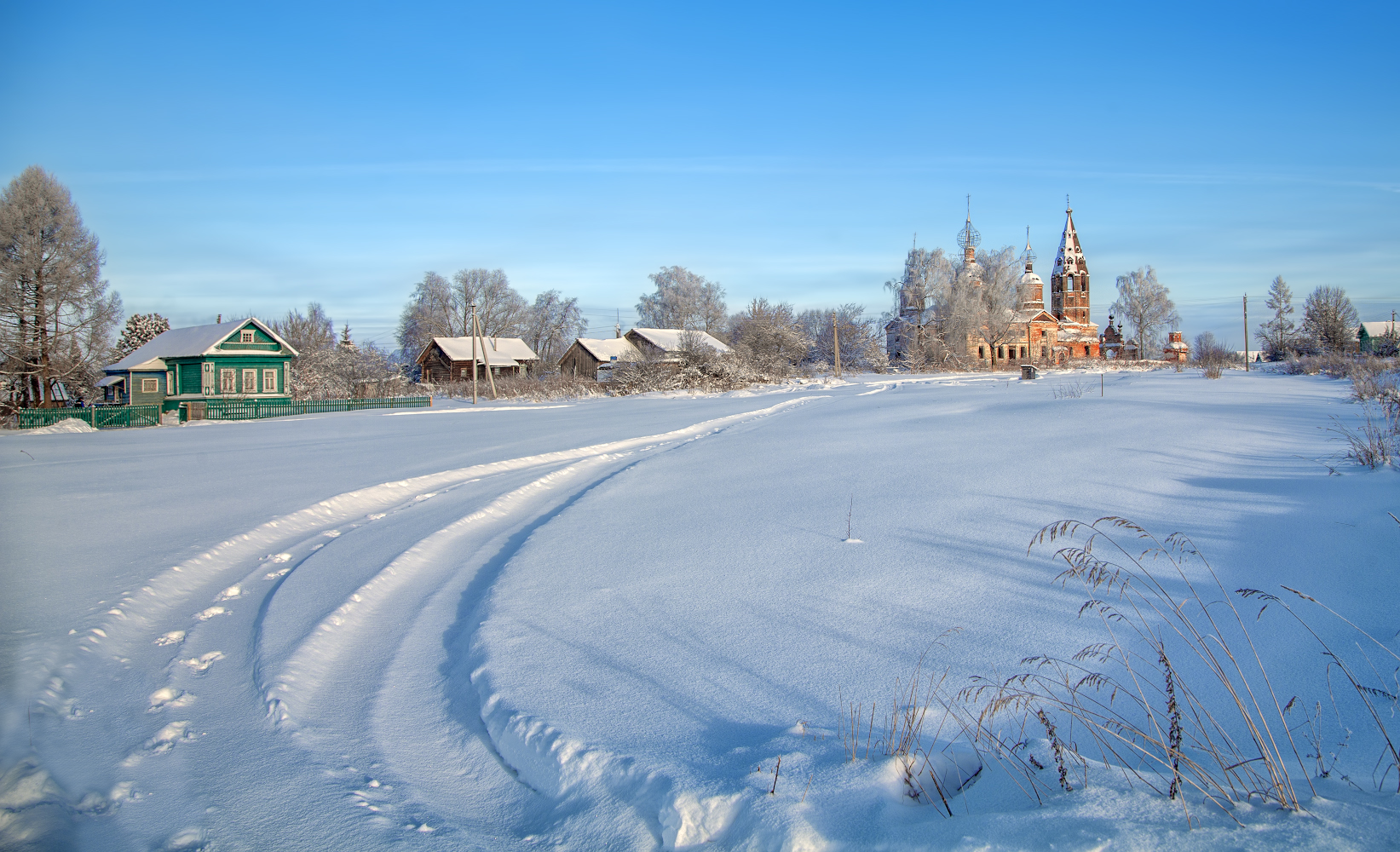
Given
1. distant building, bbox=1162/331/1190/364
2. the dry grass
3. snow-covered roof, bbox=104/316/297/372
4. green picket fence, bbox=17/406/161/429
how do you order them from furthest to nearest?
distant building, bbox=1162/331/1190/364
snow-covered roof, bbox=104/316/297/372
green picket fence, bbox=17/406/161/429
the dry grass

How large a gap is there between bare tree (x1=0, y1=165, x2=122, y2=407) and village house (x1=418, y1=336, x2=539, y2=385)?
84.5 ft

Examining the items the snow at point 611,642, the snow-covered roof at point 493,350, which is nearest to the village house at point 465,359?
the snow-covered roof at point 493,350

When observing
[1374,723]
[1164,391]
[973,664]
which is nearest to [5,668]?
[973,664]

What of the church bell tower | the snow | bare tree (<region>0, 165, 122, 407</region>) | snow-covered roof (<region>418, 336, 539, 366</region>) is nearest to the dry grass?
the snow

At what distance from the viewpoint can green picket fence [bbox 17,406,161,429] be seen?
2502 cm

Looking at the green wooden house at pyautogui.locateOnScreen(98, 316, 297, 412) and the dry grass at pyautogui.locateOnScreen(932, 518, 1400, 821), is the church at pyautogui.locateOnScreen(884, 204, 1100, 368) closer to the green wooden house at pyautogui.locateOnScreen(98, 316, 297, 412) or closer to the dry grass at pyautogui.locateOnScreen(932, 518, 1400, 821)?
the green wooden house at pyautogui.locateOnScreen(98, 316, 297, 412)

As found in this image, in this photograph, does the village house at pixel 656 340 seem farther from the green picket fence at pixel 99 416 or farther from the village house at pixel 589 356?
the green picket fence at pixel 99 416

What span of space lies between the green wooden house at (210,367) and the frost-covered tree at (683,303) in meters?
36.0

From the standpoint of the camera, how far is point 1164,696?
3225mm

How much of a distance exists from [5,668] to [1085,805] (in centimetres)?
560

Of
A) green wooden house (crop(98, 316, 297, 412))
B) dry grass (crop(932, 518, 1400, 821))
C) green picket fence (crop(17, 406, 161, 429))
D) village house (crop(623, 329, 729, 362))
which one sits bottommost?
dry grass (crop(932, 518, 1400, 821))

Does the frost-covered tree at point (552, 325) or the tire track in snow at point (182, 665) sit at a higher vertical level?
the frost-covered tree at point (552, 325)

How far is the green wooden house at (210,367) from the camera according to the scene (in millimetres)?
35156

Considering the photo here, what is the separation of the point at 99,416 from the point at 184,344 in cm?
1129
